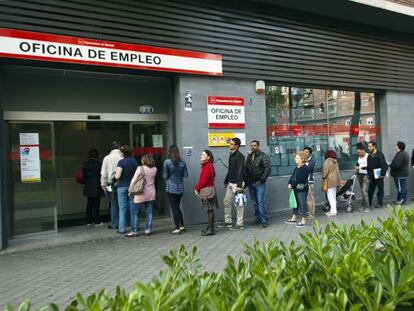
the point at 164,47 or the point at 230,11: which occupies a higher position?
the point at 230,11

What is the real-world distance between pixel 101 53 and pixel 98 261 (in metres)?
3.85

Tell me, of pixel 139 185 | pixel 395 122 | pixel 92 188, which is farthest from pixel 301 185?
pixel 395 122

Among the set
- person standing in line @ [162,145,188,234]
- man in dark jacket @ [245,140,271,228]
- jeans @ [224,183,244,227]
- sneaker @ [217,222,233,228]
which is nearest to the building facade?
sneaker @ [217,222,233,228]

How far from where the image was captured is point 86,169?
908cm

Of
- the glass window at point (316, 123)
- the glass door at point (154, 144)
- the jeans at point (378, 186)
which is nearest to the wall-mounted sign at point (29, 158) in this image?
the glass door at point (154, 144)

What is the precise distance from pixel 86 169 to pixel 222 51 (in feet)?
13.4

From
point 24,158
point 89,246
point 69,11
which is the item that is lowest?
point 89,246

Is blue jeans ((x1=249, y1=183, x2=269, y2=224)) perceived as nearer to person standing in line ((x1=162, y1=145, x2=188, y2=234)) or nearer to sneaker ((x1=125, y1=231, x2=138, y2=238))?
person standing in line ((x1=162, y1=145, x2=188, y2=234))

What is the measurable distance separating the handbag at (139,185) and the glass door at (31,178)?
5.84 ft

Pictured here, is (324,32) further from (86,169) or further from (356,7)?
(86,169)

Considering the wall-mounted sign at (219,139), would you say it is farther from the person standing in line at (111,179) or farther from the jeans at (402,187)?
the jeans at (402,187)

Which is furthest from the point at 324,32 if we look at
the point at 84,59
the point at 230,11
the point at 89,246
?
the point at 89,246

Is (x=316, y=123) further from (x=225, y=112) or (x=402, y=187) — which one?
(x=225, y=112)

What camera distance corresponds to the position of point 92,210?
Result: 9.23 meters
